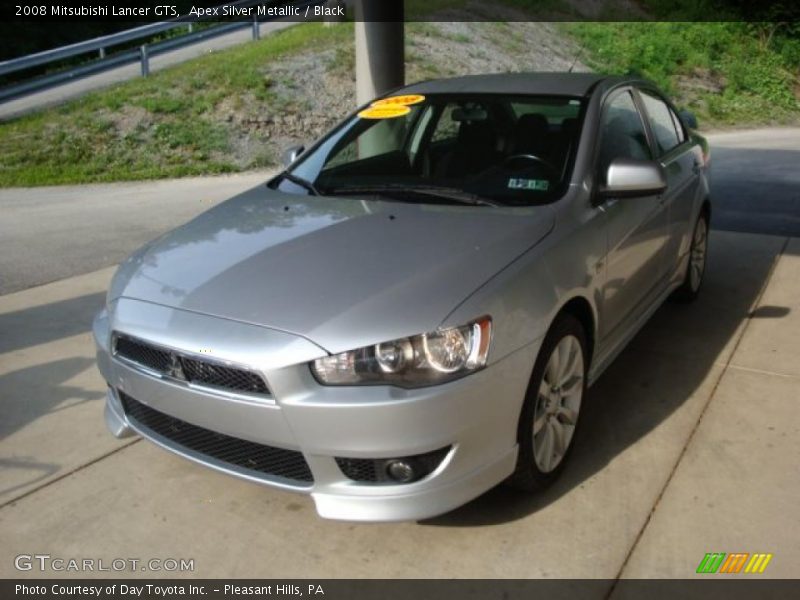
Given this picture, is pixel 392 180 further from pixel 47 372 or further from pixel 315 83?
pixel 315 83

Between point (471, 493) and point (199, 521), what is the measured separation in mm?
1081

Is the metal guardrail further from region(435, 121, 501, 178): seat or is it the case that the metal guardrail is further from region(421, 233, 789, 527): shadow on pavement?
region(421, 233, 789, 527): shadow on pavement

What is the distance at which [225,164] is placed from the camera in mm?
11625

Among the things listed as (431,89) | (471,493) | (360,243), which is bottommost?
(471,493)

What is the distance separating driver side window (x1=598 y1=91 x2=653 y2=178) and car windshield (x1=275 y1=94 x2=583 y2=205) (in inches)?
6.9

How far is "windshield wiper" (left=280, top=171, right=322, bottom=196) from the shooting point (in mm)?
4031

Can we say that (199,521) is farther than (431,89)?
No

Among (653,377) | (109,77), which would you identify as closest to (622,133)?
(653,377)

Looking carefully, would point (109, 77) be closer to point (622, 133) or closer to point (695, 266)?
point (695, 266)

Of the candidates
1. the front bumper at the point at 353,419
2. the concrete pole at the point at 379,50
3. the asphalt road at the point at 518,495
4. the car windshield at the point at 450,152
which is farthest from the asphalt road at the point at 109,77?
the front bumper at the point at 353,419

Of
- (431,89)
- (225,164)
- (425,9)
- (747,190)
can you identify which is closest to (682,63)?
(425,9)

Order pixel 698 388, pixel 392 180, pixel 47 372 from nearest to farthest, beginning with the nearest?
1. pixel 392 180
2. pixel 698 388
3. pixel 47 372

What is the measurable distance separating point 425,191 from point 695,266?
251cm

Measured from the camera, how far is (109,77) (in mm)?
14695
